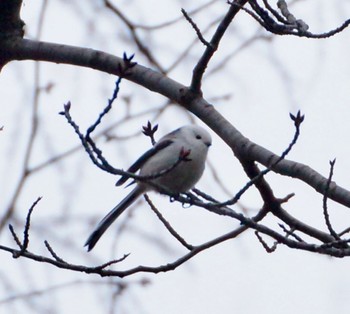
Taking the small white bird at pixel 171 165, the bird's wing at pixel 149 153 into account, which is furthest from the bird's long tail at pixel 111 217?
the bird's wing at pixel 149 153

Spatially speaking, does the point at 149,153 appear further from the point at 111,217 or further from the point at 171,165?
the point at 111,217

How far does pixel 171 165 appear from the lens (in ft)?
12.7

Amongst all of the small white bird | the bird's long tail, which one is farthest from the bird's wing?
the bird's long tail

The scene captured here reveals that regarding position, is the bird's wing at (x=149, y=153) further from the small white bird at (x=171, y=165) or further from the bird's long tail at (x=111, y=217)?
the bird's long tail at (x=111, y=217)

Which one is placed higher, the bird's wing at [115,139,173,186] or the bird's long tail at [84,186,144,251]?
the bird's wing at [115,139,173,186]

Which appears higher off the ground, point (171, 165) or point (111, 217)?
point (171, 165)

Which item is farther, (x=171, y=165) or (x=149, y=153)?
(x=149, y=153)

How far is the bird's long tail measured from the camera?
12.2 feet

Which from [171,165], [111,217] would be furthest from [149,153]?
[111,217]

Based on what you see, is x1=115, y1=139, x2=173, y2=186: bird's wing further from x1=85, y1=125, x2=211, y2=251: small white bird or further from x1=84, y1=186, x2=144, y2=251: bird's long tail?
x1=84, y1=186, x2=144, y2=251: bird's long tail

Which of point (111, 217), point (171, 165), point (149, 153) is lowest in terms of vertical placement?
point (111, 217)

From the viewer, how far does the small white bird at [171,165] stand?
378cm

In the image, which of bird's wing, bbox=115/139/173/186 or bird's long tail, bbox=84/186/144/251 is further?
bird's wing, bbox=115/139/173/186

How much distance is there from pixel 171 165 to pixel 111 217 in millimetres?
394
